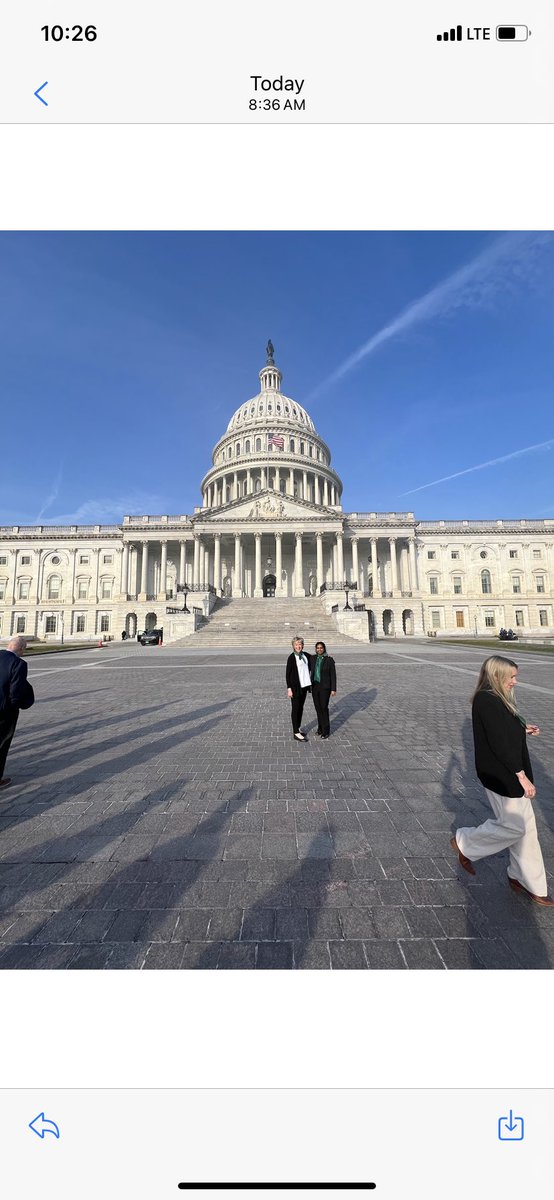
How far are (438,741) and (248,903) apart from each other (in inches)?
177

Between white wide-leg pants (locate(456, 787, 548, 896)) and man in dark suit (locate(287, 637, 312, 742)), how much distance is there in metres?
3.58

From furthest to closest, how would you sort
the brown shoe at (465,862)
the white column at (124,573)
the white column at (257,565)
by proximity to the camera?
the white column at (124,573)
the white column at (257,565)
the brown shoe at (465,862)

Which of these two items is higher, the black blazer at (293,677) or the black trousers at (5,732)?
the black blazer at (293,677)

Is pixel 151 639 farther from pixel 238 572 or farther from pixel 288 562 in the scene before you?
pixel 288 562

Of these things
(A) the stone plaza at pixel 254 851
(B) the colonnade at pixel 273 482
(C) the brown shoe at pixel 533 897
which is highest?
(B) the colonnade at pixel 273 482

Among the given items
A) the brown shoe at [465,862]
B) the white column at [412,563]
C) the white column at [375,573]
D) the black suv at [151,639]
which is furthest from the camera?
the white column at [412,563]

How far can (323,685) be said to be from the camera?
21.2ft

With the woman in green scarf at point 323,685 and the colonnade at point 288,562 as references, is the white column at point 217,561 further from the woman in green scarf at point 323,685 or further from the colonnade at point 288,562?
the woman in green scarf at point 323,685

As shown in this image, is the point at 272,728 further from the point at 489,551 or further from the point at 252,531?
the point at 489,551

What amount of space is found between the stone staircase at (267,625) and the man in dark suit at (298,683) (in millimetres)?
19557
